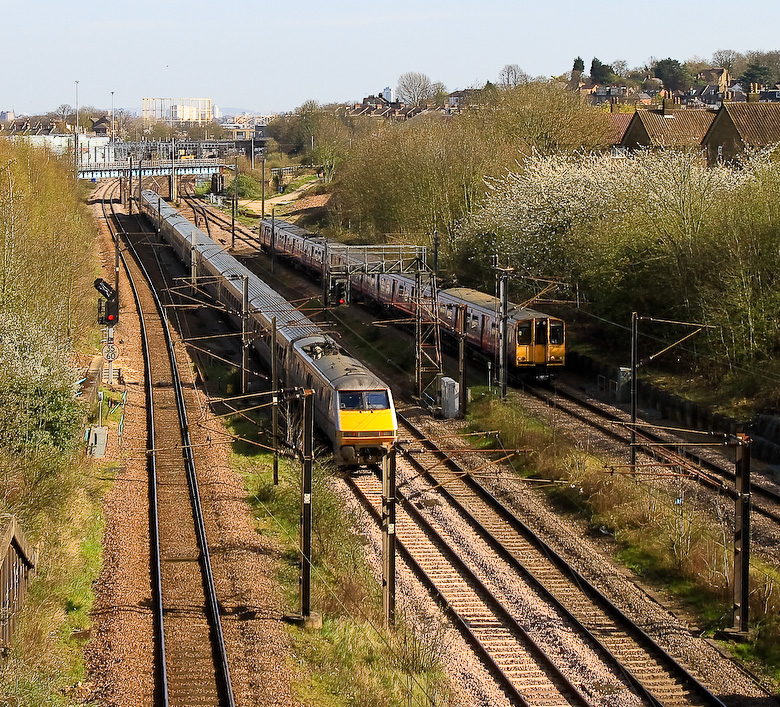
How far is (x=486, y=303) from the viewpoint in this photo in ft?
102

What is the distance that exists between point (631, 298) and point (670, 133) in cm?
3163

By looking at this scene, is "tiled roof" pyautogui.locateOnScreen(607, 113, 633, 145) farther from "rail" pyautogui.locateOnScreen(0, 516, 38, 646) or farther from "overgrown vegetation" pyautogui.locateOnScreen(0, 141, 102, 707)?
"rail" pyautogui.locateOnScreen(0, 516, 38, 646)

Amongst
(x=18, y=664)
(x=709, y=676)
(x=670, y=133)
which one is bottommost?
(x=709, y=676)

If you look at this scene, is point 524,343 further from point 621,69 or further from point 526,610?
point 621,69

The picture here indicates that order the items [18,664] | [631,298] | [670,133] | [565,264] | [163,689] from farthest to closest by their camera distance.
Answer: [670,133], [565,264], [631,298], [163,689], [18,664]

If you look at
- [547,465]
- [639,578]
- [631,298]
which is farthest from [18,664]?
[631,298]

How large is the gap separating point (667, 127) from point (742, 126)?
8.09 metres

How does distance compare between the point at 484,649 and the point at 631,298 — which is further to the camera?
the point at 631,298

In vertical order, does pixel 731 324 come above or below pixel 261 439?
above

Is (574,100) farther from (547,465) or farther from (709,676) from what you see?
(709,676)

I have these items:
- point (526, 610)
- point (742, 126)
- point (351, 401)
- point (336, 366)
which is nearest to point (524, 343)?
point (336, 366)

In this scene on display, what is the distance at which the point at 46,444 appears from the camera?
18844mm

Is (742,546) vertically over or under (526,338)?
under

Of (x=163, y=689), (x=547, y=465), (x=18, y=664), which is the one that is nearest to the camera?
(x=18, y=664)
